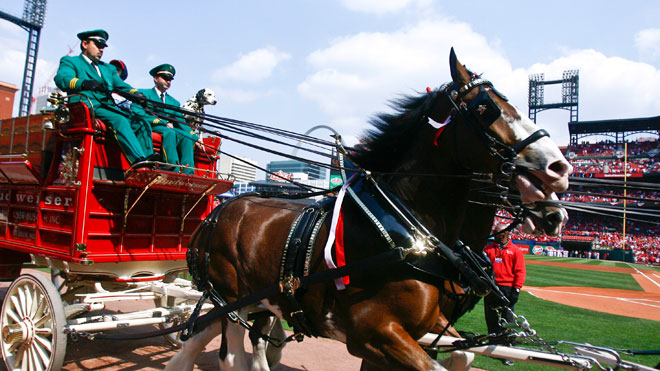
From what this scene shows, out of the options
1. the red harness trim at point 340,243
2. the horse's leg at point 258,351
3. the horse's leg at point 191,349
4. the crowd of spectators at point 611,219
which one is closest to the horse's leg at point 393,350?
the red harness trim at point 340,243

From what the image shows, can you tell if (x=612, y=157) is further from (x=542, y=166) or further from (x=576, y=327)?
(x=542, y=166)

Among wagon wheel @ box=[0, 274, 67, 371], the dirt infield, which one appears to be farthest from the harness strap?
the dirt infield

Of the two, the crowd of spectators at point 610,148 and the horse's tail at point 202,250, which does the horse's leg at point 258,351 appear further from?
the crowd of spectators at point 610,148

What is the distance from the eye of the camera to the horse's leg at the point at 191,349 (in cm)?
386

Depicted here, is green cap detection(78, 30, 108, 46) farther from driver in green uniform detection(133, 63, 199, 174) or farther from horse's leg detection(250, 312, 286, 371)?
horse's leg detection(250, 312, 286, 371)

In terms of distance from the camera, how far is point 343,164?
11.7ft

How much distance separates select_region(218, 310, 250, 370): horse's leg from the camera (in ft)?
12.1

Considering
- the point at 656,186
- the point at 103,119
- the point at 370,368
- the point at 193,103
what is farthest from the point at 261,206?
the point at 656,186

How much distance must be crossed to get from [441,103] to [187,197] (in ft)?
11.4

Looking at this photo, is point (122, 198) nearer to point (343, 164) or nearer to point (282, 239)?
point (282, 239)

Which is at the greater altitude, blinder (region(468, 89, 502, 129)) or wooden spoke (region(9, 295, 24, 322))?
blinder (region(468, 89, 502, 129))

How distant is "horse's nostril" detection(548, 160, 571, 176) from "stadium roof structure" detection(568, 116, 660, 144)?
179ft

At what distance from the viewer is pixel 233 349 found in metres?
3.71

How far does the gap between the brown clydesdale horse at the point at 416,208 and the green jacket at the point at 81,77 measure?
96.1 inches
